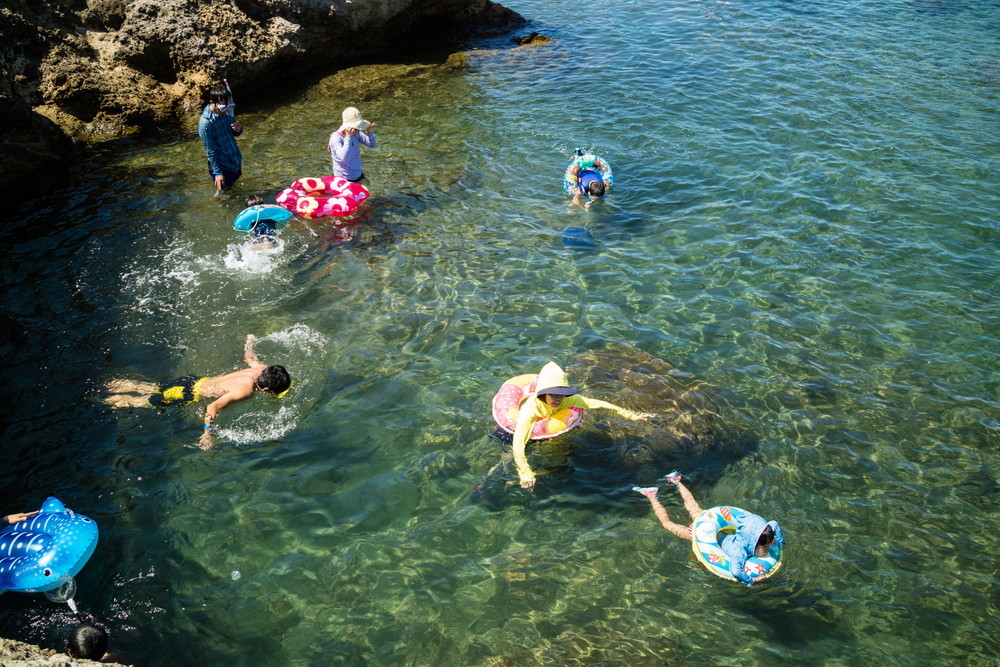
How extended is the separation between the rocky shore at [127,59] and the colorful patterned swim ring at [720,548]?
43.2 feet

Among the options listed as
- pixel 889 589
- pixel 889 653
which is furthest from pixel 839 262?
pixel 889 653

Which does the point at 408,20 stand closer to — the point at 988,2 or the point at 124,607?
the point at 124,607

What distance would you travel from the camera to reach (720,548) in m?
6.40

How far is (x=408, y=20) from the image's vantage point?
742 inches

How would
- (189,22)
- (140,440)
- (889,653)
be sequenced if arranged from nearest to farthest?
(889,653) < (140,440) < (189,22)

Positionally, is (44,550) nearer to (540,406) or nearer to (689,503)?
(540,406)

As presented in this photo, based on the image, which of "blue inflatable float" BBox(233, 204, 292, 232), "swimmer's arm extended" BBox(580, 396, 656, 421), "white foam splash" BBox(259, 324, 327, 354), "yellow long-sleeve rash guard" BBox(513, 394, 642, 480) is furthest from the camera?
"blue inflatable float" BBox(233, 204, 292, 232)

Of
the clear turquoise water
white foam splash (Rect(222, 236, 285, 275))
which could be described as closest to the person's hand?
the clear turquoise water

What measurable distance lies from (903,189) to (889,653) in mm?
9701

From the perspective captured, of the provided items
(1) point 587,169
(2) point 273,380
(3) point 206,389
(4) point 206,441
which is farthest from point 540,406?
(1) point 587,169

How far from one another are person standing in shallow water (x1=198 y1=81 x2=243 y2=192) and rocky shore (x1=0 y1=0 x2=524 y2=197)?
145 inches

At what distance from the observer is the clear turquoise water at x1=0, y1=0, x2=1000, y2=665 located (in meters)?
6.24

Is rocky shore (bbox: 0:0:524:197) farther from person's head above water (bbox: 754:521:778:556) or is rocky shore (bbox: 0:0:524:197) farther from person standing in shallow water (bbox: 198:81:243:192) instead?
person's head above water (bbox: 754:521:778:556)

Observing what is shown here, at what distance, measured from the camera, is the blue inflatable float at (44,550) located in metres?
5.78
